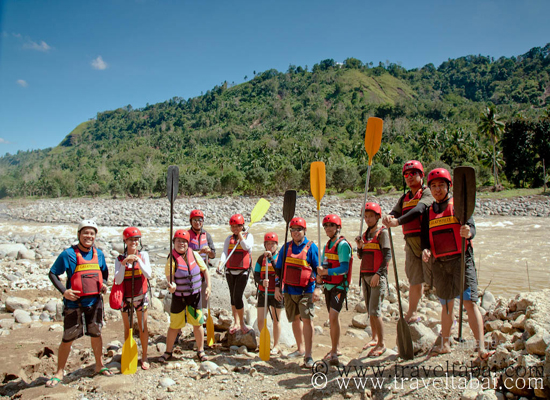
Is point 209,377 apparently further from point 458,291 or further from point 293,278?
point 458,291

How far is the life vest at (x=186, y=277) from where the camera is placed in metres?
4.07

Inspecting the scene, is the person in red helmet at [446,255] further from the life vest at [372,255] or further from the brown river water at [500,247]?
the brown river water at [500,247]

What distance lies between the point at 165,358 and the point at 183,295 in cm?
75

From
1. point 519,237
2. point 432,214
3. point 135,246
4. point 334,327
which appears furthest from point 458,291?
point 519,237

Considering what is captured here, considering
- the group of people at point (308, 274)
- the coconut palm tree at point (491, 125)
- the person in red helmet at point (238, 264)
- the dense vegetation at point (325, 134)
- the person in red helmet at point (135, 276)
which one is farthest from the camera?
the dense vegetation at point (325, 134)

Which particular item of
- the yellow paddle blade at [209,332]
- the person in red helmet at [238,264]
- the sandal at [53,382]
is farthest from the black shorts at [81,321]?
the person in red helmet at [238,264]

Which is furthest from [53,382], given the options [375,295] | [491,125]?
[491,125]

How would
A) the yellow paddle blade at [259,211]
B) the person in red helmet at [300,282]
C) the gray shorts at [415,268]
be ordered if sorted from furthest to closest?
the yellow paddle blade at [259,211] < the gray shorts at [415,268] < the person in red helmet at [300,282]

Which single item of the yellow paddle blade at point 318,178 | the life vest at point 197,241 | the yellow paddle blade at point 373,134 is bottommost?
→ the life vest at point 197,241

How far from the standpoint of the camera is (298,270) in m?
4.02

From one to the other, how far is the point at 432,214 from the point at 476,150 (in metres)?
55.0

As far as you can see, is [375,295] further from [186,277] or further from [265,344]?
[186,277]

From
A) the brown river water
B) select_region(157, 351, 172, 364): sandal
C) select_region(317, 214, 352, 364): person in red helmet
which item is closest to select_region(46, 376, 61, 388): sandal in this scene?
select_region(157, 351, 172, 364): sandal
